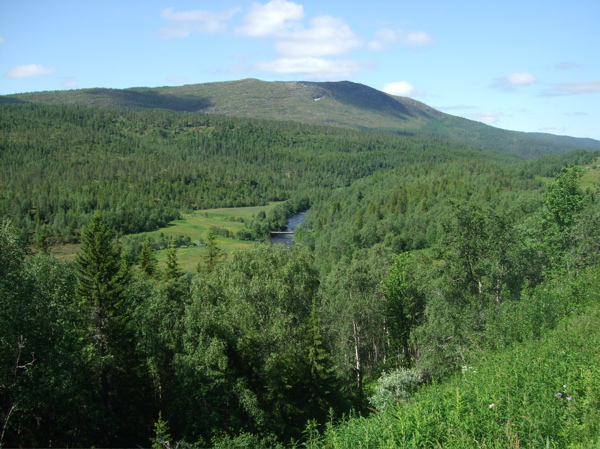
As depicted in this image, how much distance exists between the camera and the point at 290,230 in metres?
138

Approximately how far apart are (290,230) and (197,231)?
3245 centimetres

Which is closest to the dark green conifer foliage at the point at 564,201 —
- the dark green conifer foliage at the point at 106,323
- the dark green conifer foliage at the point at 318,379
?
the dark green conifer foliage at the point at 318,379

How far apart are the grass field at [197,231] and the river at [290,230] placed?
9810mm

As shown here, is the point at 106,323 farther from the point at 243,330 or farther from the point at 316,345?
the point at 316,345

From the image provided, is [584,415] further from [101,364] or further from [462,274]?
[101,364]

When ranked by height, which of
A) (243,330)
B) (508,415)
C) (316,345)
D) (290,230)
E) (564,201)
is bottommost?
(290,230)

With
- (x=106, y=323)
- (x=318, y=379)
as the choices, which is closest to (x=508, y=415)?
(x=318, y=379)

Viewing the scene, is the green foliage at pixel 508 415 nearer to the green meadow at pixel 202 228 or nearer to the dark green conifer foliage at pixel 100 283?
the dark green conifer foliage at pixel 100 283

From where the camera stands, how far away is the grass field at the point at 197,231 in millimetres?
94250

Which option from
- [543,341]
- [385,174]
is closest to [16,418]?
[543,341]

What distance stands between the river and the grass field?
9.81 meters

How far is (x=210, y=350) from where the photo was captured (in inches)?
668

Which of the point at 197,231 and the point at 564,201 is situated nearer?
the point at 564,201

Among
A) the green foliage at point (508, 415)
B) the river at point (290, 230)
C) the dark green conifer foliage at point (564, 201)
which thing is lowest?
the river at point (290, 230)
